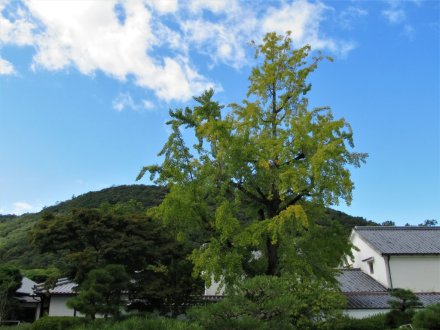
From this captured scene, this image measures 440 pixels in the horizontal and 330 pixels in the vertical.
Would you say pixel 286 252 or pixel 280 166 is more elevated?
pixel 280 166

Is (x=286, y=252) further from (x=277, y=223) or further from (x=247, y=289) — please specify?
(x=247, y=289)

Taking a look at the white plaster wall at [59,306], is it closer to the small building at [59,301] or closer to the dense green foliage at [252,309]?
the small building at [59,301]

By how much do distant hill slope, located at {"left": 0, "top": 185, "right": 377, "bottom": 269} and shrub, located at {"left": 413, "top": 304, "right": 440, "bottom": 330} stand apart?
2506cm

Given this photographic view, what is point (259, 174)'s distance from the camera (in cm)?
1385

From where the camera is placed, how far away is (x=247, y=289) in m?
7.31

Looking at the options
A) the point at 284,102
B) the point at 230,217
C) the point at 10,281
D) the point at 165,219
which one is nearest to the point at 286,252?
the point at 230,217

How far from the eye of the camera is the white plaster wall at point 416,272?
23.5 m

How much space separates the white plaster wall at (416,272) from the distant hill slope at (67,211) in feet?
41.7

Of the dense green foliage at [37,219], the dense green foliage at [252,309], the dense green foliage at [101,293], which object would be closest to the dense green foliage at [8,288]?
the dense green foliage at [37,219]

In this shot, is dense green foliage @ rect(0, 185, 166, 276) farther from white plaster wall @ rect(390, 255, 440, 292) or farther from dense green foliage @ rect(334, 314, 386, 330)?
dense green foliage @ rect(334, 314, 386, 330)

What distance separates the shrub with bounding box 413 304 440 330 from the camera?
37.9 feet

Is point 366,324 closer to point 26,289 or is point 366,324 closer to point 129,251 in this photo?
point 129,251

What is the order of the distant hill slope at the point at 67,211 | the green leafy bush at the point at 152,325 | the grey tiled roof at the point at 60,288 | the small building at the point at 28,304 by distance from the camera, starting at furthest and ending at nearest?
1. the distant hill slope at the point at 67,211
2. the small building at the point at 28,304
3. the grey tiled roof at the point at 60,288
4. the green leafy bush at the point at 152,325

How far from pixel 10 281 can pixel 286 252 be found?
17.0 metres
